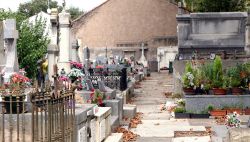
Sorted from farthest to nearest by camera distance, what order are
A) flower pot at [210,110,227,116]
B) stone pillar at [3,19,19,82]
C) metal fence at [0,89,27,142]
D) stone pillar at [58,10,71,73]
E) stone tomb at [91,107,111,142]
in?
stone pillar at [58,10,71,73], flower pot at [210,110,227,116], stone pillar at [3,19,19,82], stone tomb at [91,107,111,142], metal fence at [0,89,27,142]

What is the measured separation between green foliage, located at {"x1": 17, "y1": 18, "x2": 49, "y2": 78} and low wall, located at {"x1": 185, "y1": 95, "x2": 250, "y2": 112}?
1146 centimetres

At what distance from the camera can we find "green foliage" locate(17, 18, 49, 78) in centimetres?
2838

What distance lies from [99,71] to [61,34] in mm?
2233

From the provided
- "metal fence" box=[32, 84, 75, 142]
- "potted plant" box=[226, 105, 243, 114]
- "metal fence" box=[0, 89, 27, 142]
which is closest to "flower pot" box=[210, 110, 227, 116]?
"potted plant" box=[226, 105, 243, 114]

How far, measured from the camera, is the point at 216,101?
17609 mm

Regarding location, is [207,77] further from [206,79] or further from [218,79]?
[218,79]

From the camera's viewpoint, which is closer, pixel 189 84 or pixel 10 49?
pixel 10 49

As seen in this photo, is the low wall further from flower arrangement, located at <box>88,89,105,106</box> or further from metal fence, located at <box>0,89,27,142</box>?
metal fence, located at <box>0,89,27,142</box>

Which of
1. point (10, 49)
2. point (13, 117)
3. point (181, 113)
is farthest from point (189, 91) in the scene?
point (13, 117)

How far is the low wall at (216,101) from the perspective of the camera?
17516 mm

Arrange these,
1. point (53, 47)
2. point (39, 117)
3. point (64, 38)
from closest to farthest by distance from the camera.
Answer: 1. point (39, 117)
2. point (53, 47)
3. point (64, 38)

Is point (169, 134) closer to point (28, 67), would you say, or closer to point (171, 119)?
point (171, 119)

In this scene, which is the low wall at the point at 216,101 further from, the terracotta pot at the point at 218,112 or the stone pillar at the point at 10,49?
the stone pillar at the point at 10,49

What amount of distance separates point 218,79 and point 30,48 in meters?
13.6
